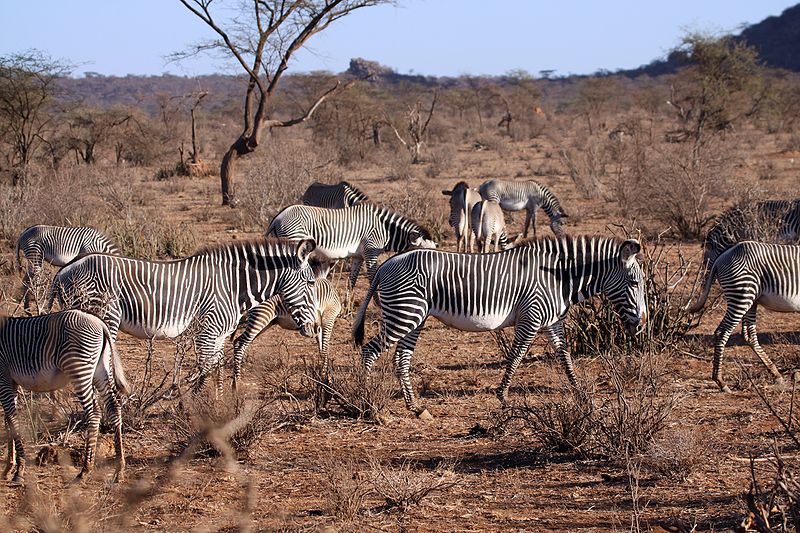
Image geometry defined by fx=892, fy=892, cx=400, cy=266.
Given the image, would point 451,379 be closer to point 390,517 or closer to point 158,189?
point 390,517

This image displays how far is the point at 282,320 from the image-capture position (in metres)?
7.86

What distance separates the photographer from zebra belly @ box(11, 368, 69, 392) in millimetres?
5379

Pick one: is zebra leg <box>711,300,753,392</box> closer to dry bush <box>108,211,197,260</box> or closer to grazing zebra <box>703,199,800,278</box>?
grazing zebra <box>703,199,800,278</box>

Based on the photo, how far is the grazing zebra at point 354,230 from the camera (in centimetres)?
1127

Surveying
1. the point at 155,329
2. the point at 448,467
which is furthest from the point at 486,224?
the point at 448,467

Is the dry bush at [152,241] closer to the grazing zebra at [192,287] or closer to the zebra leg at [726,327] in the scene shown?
the grazing zebra at [192,287]

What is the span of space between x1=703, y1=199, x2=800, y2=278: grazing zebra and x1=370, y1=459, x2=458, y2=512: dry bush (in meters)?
6.45

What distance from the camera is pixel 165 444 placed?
6.05m

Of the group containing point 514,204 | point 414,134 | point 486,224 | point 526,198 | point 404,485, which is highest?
point 414,134

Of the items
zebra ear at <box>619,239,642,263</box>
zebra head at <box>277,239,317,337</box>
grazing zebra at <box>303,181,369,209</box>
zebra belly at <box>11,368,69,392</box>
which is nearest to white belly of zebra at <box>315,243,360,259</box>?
grazing zebra at <box>303,181,369,209</box>

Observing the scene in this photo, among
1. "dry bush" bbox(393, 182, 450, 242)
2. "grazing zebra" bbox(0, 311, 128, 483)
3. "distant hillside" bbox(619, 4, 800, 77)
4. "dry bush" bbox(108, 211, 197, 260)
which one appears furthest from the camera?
"distant hillside" bbox(619, 4, 800, 77)

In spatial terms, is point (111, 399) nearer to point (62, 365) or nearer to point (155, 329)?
point (62, 365)

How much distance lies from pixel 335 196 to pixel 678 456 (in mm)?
9054

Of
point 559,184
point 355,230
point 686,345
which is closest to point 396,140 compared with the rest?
point 559,184
